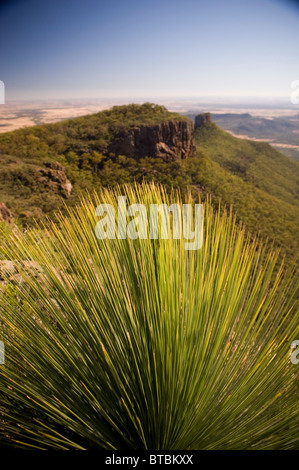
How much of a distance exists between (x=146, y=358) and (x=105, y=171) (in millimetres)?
24270

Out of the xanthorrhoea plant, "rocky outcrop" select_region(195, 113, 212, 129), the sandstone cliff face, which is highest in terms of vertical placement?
"rocky outcrop" select_region(195, 113, 212, 129)

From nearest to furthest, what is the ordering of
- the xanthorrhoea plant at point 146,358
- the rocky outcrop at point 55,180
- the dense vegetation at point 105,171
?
the xanthorrhoea plant at point 146,358, the dense vegetation at point 105,171, the rocky outcrop at point 55,180

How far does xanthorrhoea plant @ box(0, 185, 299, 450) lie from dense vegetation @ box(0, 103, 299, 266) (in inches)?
425

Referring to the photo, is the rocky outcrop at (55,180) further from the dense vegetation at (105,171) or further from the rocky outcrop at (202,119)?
the rocky outcrop at (202,119)

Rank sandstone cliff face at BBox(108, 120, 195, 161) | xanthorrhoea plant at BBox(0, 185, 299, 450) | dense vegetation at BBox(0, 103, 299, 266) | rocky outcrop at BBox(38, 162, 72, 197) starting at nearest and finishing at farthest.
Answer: xanthorrhoea plant at BBox(0, 185, 299, 450) < dense vegetation at BBox(0, 103, 299, 266) < rocky outcrop at BBox(38, 162, 72, 197) < sandstone cliff face at BBox(108, 120, 195, 161)

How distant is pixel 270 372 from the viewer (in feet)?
3.99

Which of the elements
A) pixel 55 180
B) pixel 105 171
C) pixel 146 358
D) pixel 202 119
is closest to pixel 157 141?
pixel 105 171

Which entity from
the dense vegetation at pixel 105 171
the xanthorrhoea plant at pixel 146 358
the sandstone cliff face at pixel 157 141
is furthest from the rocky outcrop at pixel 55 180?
the xanthorrhoea plant at pixel 146 358

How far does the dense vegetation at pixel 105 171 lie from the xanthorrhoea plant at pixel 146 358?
10.8m

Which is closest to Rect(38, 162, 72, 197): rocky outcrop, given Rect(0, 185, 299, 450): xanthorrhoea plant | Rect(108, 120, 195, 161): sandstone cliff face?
Rect(108, 120, 195, 161): sandstone cliff face

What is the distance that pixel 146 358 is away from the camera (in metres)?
1.12

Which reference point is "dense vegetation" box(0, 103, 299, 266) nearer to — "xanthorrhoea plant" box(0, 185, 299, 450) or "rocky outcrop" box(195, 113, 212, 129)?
"xanthorrhoea plant" box(0, 185, 299, 450)

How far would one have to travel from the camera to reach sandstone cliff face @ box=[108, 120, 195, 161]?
29375 millimetres

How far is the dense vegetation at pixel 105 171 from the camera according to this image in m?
15.4
